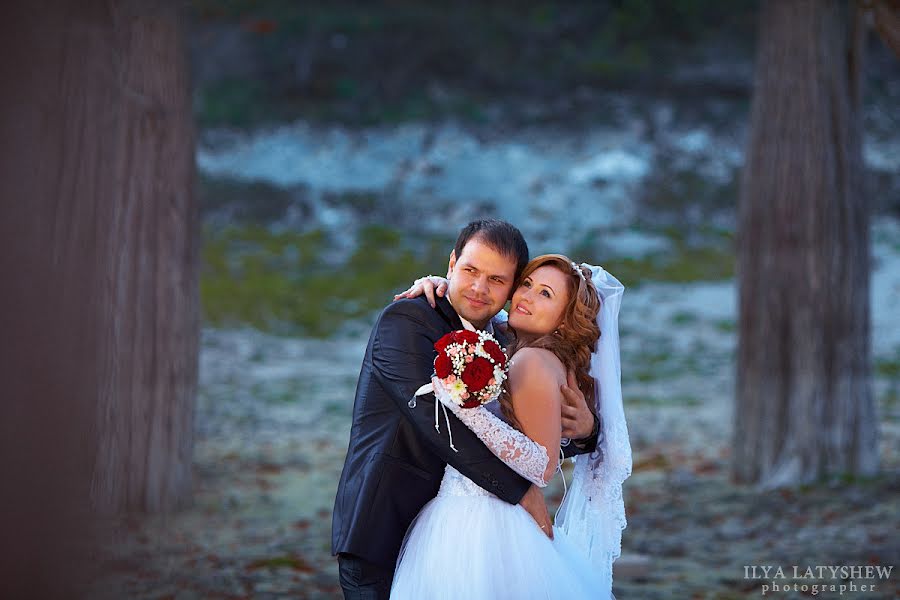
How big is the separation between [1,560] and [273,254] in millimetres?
17010

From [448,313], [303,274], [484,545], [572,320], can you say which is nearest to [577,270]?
[572,320]

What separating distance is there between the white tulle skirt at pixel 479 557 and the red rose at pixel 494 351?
18.8 inches

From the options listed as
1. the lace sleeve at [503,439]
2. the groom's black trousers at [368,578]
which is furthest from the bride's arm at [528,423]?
the groom's black trousers at [368,578]

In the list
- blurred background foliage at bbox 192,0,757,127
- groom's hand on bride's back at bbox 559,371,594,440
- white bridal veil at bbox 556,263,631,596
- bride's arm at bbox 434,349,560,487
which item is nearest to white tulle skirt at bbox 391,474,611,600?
bride's arm at bbox 434,349,560,487

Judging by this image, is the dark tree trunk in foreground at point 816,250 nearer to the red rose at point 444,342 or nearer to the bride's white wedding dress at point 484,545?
the bride's white wedding dress at point 484,545

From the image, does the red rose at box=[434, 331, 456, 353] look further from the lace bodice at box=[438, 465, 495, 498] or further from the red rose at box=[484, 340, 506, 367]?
the lace bodice at box=[438, 465, 495, 498]

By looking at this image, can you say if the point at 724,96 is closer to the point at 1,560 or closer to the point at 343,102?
the point at 343,102

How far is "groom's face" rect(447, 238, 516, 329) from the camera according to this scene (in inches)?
129

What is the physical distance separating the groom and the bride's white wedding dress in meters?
0.06

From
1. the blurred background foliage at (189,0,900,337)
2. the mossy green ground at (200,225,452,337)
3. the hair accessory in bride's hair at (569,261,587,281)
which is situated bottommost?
the hair accessory in bride's hair at (569,261,587,281)

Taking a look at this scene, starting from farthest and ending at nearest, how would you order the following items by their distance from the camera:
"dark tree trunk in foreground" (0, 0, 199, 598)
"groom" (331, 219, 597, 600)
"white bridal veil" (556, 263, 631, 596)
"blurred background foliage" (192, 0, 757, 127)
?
"blurred background foliage" (192, 0, 757, 127)
"white bridal veil" (556, 263, 631, 596)
"groom" (331, 219, 597, 600)
"dark tree trunk in foreground" (0, 0, 199, 598)

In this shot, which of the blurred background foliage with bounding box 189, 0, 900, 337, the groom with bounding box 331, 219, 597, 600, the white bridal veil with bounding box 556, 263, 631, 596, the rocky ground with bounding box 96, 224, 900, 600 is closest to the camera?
the groom with bounding box 331, 219, 597, 600

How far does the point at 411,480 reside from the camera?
326 cm

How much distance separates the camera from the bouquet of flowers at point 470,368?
9.57 ft
